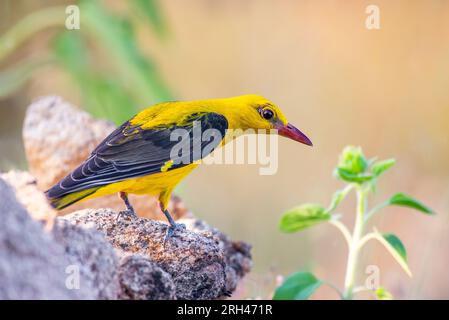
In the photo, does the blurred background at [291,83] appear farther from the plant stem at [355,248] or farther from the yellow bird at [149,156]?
the plant stem at [355,248]

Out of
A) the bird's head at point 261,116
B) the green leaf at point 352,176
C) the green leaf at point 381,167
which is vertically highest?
the bird's head at point 261,116

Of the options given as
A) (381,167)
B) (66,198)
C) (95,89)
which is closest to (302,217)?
(381,167)

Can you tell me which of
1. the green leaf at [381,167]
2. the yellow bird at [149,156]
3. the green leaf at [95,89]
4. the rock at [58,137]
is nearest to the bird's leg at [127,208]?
the yellow bird at [149,156]

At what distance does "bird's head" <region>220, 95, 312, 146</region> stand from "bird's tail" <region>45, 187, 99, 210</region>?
61 cm

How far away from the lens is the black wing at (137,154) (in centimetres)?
192

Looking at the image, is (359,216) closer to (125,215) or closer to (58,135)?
(125,215)

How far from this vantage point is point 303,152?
16.0ft

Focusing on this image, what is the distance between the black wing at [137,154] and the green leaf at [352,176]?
0.39m

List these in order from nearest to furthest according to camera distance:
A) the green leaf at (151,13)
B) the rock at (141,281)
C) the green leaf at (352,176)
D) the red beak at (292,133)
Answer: the rock at (141,281)
the green leaf at (352,176)
the red beak at (292,133)
the green leaf at (151,13)

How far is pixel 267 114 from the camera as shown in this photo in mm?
2357
